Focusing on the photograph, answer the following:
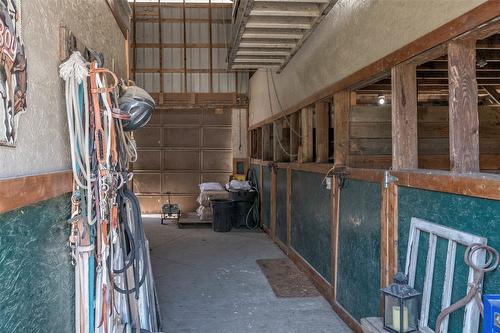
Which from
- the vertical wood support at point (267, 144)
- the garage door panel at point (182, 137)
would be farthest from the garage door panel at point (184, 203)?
the vertical wood support at point (267, 144)

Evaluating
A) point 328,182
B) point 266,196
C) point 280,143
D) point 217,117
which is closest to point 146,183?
point 217,117

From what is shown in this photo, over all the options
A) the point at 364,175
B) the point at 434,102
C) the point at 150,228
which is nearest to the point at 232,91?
the point at 150,228

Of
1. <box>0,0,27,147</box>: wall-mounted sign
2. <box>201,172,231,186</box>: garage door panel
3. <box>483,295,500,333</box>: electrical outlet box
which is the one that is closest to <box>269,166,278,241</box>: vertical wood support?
<box>201,172,231,186</box>: garage door panel

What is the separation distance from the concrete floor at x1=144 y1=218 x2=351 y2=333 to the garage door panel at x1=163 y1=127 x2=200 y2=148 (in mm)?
3828

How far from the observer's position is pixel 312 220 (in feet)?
15.7

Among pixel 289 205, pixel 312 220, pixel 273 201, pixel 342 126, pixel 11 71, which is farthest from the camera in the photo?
pixel 273 201

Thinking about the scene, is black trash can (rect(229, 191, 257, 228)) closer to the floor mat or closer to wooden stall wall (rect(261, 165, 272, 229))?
wooden stall wall (rect(261, 165, 272, 229))

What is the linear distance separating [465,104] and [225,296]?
3.05 meters

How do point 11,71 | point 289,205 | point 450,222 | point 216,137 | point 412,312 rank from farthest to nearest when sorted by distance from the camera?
point 216,137
point 289,205
point 412,312
point 450,222
point 11,71

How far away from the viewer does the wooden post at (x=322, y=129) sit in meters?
4.58

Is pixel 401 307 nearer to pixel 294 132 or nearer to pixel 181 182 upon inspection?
pixel 294 132

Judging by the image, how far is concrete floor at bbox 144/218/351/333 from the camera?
363cm

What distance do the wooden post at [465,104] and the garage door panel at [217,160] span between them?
8.46 meters

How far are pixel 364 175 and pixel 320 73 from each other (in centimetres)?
158
